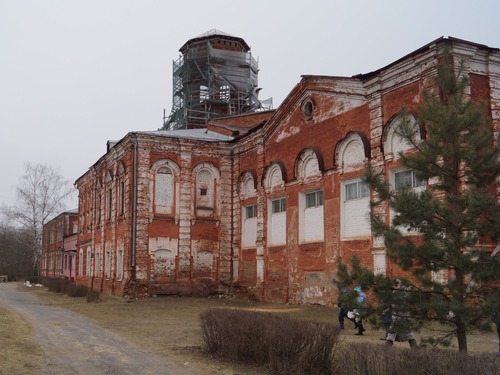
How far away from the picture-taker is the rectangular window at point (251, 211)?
1080 inches

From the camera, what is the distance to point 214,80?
3972 cm

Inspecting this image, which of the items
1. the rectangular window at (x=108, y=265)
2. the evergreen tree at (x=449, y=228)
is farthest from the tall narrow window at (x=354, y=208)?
the rectangular window at (x=108, y=265)

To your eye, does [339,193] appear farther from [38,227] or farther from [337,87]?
[38,227]

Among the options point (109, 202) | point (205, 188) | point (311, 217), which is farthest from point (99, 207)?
point (311, 217)

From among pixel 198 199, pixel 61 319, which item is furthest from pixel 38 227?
pixel 61 319

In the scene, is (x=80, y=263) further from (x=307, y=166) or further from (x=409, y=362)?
(x=409, y=362)

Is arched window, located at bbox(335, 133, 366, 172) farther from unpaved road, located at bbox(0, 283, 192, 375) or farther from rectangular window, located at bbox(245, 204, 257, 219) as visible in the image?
unpaved road, located at bbox(0, 283, 192, 375)

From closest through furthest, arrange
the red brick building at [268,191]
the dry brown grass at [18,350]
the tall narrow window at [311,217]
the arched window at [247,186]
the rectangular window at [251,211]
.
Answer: the dry brown grass at [18,350] → the red brick building at [268,191] → the tall narrow window at [311,217] → the rectangular window at [251,211] → the arched window at [247,186]

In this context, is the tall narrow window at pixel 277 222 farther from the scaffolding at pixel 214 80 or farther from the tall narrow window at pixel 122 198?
the scaffolding at pixel 214 80

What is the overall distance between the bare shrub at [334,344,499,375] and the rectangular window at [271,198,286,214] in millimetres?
16957

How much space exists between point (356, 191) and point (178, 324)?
8.05 metres

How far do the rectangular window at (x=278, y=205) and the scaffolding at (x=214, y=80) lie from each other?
15708 mm

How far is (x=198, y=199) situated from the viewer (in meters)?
29.1

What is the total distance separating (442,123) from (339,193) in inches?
487
